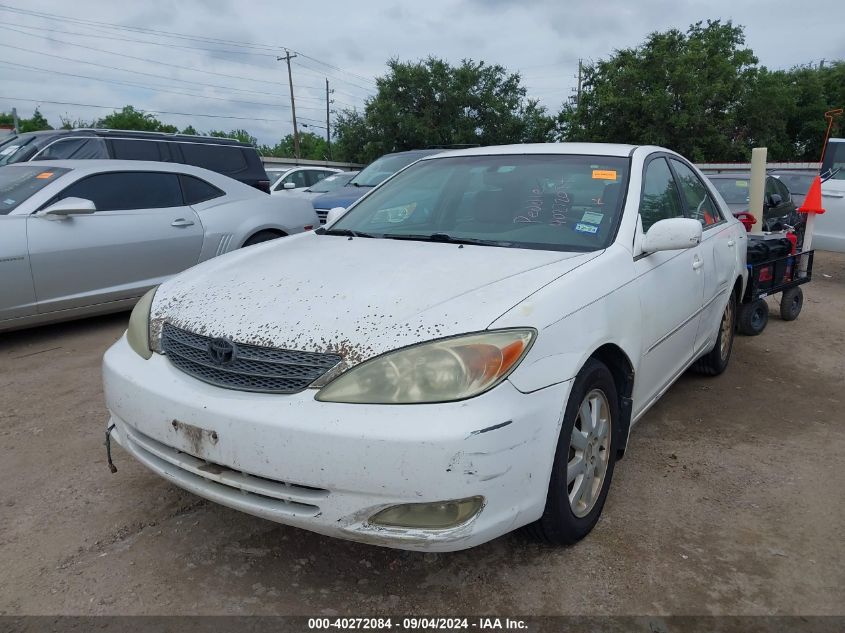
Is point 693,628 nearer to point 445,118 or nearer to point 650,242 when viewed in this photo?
point 650,242

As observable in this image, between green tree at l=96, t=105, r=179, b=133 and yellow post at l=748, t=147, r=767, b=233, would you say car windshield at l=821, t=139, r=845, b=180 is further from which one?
green tree at l=96, t=105, r=179, b=133

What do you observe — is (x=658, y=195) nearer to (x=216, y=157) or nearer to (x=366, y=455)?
(x=366, y=455)

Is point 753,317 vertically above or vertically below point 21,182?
below

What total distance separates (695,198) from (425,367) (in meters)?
2.78

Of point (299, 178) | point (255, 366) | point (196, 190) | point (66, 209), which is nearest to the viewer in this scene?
point (255, 366)

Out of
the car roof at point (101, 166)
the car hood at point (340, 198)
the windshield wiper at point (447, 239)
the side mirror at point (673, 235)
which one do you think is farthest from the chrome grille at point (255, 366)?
the car hood at point (340, 198)

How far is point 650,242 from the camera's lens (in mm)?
2805

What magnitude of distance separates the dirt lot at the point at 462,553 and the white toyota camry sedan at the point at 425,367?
0.86ft

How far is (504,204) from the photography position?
3182 mm

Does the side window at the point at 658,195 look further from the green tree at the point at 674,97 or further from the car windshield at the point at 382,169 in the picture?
the green tree at the point at 674,97

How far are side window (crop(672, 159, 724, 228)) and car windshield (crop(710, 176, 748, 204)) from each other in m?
4.90

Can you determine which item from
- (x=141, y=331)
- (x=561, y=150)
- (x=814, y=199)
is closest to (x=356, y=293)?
(x=141, y=331)

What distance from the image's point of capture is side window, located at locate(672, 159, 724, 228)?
3.83 meters

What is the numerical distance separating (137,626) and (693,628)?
5.92 feet
